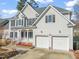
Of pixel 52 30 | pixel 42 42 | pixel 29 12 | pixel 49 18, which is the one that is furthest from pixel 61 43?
pixel 29 12

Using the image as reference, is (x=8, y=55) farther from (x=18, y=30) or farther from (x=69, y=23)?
(x=18, y=30)

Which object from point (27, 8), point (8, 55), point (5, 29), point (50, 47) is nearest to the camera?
point (8, 55)

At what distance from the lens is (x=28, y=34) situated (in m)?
44.8

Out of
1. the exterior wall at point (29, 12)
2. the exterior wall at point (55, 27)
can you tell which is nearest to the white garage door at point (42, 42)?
the exterior wall at point (55, 27)

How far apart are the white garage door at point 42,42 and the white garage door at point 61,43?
67.8 inches

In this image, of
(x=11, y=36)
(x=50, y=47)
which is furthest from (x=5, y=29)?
(x=50, y=47)

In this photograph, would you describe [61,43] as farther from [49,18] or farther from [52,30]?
[49,18]

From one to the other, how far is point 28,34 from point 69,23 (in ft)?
41.8

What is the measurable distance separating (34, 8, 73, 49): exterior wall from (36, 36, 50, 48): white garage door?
96 centimetres

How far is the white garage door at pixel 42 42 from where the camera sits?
3799 cm

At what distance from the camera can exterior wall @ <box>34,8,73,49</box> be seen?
35.4 meters

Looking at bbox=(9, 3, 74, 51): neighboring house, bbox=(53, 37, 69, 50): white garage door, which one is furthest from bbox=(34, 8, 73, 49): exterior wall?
bbox=(53, 37, 69, 50): white garage door

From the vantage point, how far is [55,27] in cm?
Answer: 3703

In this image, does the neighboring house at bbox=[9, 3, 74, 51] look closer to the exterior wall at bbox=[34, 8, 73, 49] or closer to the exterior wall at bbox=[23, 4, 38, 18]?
the exterior wall at bbox=[34, 8, 73, 49]
